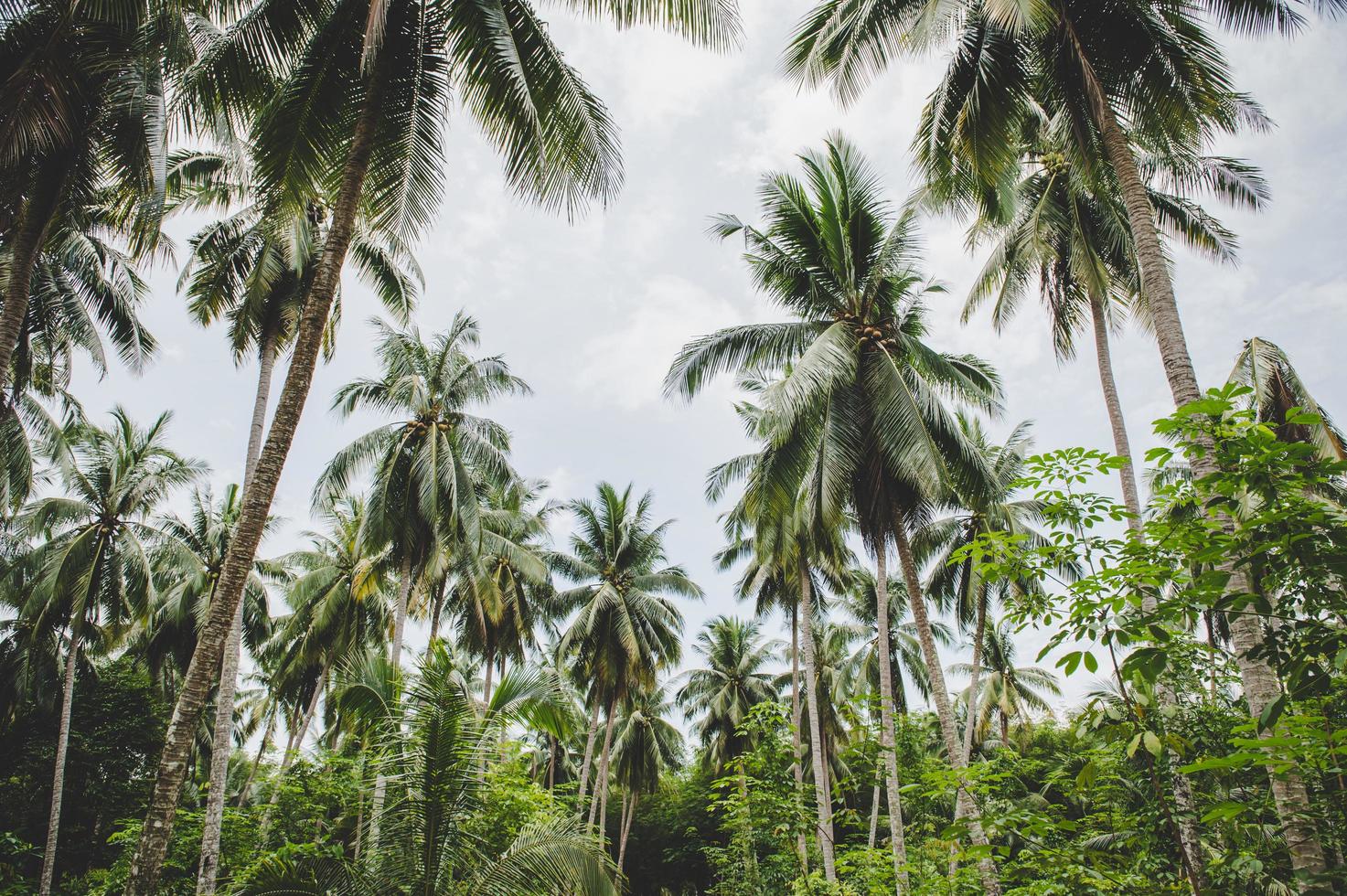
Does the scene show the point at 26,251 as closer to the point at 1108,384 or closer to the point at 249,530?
the point at 249,530

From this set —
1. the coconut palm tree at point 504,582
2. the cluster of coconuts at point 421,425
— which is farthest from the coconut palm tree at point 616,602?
the cluster of coconuts at point 421,425

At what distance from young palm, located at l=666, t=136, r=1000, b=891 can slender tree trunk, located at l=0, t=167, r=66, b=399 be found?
28.3ft

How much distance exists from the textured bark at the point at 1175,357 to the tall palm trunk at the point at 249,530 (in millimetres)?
7073

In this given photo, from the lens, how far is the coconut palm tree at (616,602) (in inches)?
880

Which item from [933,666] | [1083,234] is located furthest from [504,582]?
[1083,234]

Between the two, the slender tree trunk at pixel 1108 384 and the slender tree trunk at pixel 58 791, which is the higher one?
the slender tree trunk at pixel 1108 384

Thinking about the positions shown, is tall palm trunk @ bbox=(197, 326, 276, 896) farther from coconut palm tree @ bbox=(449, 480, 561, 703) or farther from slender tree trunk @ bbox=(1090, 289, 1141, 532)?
slender tree trunk @ bbox=(1090, 289, 1141, 532)

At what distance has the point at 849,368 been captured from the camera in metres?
11.6

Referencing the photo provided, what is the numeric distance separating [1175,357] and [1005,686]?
23097mm

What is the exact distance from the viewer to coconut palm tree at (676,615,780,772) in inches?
1129

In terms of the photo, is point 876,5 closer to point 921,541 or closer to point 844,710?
point 844,710

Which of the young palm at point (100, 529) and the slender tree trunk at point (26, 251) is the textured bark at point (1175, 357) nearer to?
the slender tree trunk at point (26, 251)

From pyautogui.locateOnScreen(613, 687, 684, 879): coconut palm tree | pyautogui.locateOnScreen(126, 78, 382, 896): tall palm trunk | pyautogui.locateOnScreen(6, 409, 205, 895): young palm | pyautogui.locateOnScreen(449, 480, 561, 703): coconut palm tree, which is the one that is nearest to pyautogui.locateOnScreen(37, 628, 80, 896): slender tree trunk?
pyautogui.locateOnScreen(6, 409, 205, 895): young palm

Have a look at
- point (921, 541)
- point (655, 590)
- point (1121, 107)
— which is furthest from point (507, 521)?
point (1121, 107)
